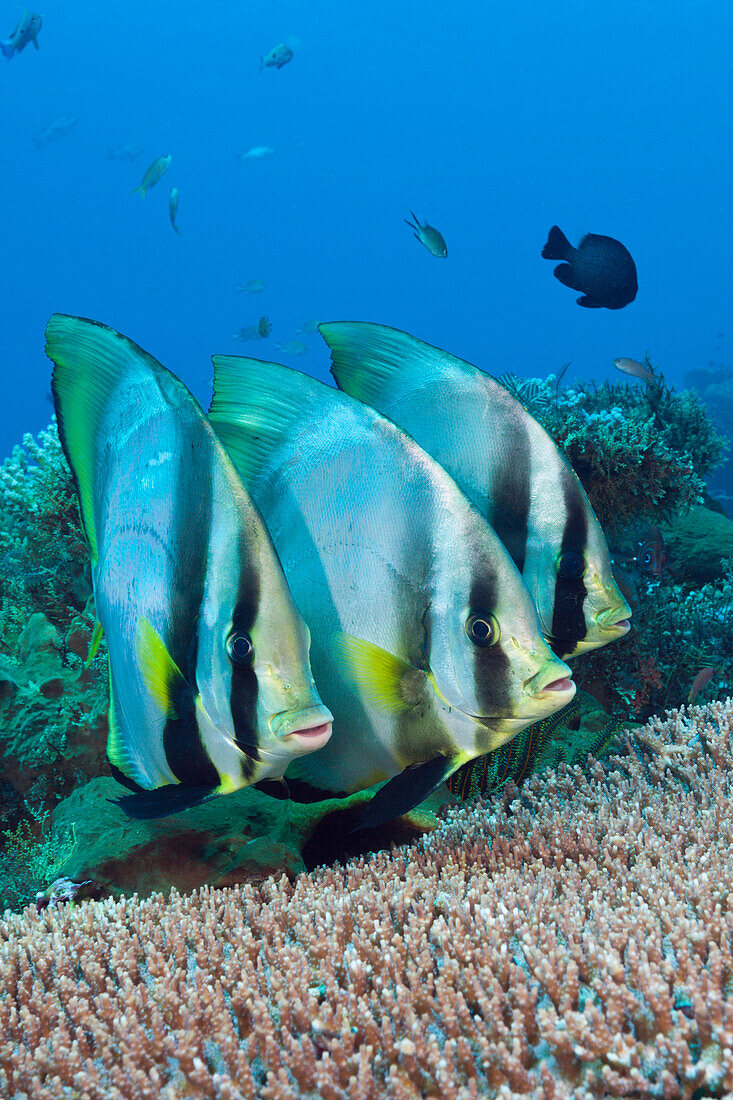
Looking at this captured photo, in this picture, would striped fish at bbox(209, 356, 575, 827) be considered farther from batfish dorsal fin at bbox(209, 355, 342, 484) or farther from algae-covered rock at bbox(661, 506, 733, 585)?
algae-covered rock at bbox(661, 506, 733, 585)

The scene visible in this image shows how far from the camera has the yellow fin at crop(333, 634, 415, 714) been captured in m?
1.71

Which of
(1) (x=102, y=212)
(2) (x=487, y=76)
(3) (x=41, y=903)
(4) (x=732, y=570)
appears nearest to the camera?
(3) (x=41, y=903)

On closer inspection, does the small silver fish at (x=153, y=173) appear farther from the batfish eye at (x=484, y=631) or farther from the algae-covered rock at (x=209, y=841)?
the batfish eye at (x=484, y=631)

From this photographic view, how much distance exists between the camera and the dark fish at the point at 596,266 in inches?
194

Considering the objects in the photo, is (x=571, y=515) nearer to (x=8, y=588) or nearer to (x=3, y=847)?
(x=3, y=847)

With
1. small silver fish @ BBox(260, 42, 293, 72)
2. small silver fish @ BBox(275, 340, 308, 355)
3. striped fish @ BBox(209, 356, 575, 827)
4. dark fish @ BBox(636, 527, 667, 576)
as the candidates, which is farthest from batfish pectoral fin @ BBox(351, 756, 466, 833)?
small silver fish @ BBox(260, 42, 293, 72)

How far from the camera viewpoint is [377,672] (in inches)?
67.7

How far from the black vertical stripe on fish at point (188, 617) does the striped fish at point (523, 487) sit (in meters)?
0.94

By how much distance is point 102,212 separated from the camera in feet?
375

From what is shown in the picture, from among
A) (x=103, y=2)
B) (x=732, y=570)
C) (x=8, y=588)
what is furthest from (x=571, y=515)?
(x=103, y=2)

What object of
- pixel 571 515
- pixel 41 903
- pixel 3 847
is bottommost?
pixel 3 847

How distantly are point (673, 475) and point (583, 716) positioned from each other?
216 centimetres

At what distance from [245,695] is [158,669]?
→ 246 mm

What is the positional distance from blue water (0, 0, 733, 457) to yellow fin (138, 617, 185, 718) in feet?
374
